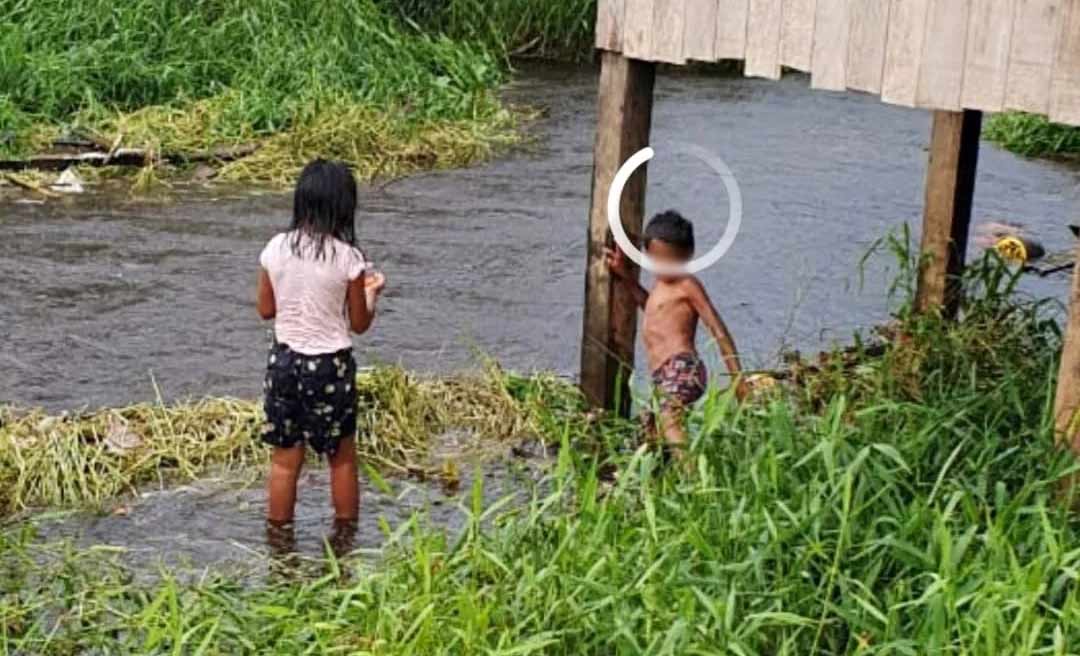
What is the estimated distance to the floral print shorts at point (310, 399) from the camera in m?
6.15

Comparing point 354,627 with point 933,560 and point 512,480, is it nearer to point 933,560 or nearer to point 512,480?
point 933,560

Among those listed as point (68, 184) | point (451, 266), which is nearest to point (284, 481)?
point (451, 266)

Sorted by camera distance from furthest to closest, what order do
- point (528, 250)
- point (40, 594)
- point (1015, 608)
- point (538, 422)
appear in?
point (528, 250) → point (538, 422) → point (40, 594) → point (1015, 608)

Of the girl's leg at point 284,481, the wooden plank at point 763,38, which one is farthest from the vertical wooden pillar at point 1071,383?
the girl's leg at point 284,481

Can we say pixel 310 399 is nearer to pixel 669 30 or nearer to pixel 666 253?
pixel 666 253

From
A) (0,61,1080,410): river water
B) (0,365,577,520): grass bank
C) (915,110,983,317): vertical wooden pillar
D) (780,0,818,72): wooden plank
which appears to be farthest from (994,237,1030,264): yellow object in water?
(780,0,818,72): wooden plank

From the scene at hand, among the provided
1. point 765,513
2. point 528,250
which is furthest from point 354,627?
point 528,250

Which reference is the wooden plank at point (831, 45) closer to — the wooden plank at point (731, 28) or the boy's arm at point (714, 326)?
the wooden plank at point (731, 28)

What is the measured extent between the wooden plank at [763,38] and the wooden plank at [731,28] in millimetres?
28

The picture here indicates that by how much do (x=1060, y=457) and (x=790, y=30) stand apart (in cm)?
166

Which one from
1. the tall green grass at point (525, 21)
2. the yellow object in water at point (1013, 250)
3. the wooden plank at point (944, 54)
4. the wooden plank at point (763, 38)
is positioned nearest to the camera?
the wooden plank at point (944, 54)

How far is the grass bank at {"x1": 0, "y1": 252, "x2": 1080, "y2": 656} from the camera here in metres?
4.48

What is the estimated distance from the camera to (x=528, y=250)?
1119 centimetres

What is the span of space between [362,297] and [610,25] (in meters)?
1.38
